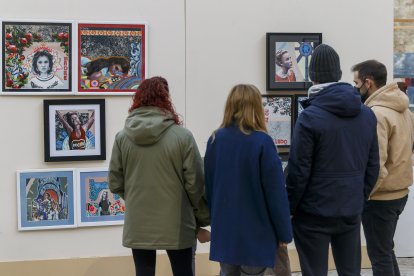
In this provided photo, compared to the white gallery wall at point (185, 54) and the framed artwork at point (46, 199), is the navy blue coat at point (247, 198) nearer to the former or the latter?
the white gallery wall at point (185, 54)

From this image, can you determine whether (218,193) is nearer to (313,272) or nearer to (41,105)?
(313,272)

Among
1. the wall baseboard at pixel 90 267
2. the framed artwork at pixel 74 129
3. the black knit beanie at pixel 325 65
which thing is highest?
the black knit beanie at pixel 325 65

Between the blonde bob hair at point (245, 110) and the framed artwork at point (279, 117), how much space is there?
1988mm

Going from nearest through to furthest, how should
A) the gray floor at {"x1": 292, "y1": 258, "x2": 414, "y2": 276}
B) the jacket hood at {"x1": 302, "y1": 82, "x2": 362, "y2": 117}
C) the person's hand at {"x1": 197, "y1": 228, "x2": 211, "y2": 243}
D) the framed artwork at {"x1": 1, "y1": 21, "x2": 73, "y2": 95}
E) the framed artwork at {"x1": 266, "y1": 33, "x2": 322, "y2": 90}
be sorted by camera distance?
the jacket hood at {"x1": 302, "y1": 82, "x2": 362, "y2": 117} → the person's hand at {"x1": 197, "y1": 228, "x2": 211, "y2": 243} → the framed artwork at {"x1": 1, "y1": 21, "x2": 73, "y2": 95} → the framed artwork at {"x1": 266, "y1": 33, "x2": 322, "y2": 90} → the gray floor at {"x1": 292, "y1": 258, "x2": 414, "y2": 276}

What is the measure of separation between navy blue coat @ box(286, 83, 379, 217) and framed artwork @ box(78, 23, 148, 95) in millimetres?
2072

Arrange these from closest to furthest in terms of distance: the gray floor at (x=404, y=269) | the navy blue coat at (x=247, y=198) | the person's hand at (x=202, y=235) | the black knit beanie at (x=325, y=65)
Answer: the navy blue coat at (x=247, y=198), the black knit beanie at (x=325, y=65), the person's hand at (x=202, y=235), the gray floor at (x=404, y=269)

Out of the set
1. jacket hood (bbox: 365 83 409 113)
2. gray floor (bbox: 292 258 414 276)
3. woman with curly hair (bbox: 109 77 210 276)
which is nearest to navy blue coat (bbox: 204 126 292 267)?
woman with curly hair (bbox: 109 77 210 276)

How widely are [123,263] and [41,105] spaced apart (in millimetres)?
1515

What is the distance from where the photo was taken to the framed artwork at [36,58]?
521cm

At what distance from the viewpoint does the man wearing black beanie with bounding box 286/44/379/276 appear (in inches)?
146

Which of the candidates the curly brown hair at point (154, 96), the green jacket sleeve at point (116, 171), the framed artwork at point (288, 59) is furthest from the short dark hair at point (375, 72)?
the green jacket sleeve at point (116, 171)

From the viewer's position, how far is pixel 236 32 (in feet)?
18.5

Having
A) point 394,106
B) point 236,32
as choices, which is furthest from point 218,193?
point 236,32

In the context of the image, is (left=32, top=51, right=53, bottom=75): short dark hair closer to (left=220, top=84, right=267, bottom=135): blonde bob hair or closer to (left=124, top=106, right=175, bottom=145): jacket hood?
(left=124, top=106, right=175, bottom=145): jacket hood
